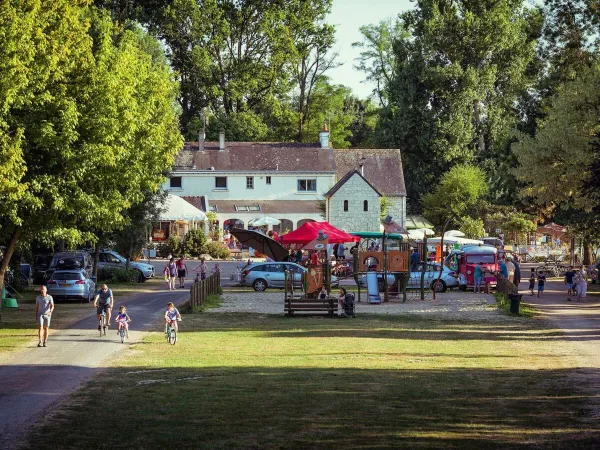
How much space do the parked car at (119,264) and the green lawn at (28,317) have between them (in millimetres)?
5937

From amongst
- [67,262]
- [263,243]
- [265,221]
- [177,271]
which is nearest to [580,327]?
[67,262]

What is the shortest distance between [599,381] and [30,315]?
74.8 feet

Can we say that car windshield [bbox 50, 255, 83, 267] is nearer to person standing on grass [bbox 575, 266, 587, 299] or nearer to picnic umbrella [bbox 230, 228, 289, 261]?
picnic umbrella [bbox 230, 228, 289, 261]

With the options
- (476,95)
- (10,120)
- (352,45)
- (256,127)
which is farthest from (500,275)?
(352,45)

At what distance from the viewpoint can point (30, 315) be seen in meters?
38.7

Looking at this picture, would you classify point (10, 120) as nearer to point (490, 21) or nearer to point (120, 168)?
point (120, 168)

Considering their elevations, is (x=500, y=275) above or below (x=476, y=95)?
below

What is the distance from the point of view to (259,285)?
53531 mm

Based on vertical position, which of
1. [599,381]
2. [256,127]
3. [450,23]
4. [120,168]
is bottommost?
[599,381]

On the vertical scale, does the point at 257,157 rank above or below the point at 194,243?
above

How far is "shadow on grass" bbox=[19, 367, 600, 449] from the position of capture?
51.6 feet

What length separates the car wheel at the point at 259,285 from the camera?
5341cm

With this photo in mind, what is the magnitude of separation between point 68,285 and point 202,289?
18.6ft

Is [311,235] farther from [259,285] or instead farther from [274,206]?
[274,206]
